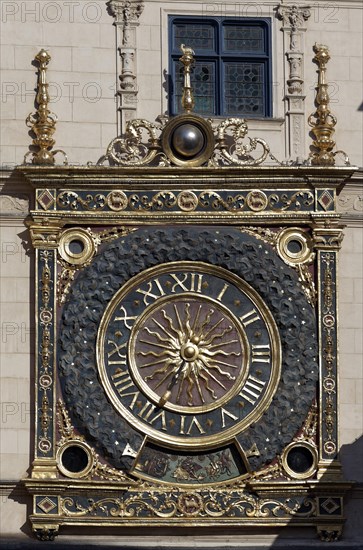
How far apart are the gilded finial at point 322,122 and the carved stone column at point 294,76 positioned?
4.7 inches

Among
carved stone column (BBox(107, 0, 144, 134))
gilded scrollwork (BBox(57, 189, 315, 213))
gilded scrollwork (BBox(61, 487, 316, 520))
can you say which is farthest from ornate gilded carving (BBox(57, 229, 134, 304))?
gilded scrollwork (BBox(61, 487, 316, 520))

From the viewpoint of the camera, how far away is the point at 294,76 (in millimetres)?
17141

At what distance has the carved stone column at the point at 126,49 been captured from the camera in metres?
17.0

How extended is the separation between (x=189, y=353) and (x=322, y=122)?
7.38 feet

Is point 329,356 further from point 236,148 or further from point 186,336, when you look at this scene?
point 236,148

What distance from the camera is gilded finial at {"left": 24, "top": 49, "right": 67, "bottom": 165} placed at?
16688 mm

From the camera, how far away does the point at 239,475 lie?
648 inches

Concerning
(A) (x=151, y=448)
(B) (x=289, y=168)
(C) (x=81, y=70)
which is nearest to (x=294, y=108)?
(B) (x=289, y=168)

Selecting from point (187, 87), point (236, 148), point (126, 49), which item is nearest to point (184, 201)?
point (236, 148)

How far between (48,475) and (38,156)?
2625 mm

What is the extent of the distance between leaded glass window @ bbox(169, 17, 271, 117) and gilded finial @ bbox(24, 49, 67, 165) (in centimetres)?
111

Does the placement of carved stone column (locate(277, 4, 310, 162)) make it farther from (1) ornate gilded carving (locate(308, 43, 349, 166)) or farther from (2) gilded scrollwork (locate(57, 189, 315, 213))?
(2) gilded scrollwork (locate(57, 189, 315, 213))

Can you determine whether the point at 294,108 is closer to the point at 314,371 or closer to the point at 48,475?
the point at 314,371

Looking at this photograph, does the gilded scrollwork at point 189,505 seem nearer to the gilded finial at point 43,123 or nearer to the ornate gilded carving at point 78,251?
the ornate gilded carving at point 78,251
